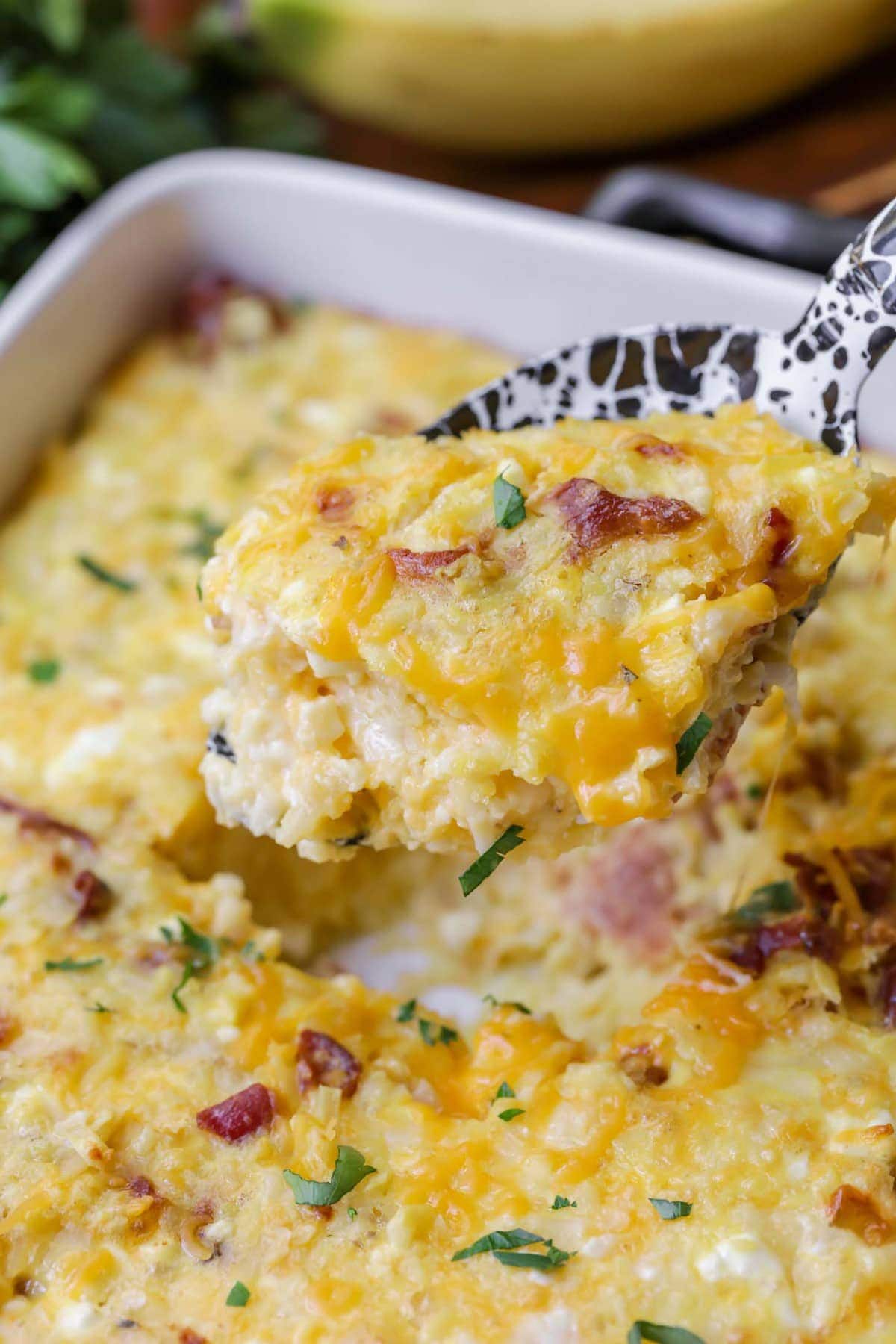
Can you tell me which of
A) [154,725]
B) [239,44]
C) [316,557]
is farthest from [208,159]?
[316,557]

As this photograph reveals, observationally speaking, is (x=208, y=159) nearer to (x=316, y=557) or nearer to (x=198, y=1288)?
(x=316, y=557)

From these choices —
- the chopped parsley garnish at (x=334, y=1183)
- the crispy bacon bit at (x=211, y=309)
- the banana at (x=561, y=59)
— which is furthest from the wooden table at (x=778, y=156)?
the chopped parsley garnish at (x=334, y=1183)

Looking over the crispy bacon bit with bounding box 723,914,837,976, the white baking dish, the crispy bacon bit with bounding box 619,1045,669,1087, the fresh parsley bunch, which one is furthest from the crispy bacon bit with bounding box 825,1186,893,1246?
the fresh parsley bunch

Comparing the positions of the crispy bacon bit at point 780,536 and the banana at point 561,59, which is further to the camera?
the banana at point 561,59

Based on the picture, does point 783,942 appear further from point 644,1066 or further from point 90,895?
point 90,895

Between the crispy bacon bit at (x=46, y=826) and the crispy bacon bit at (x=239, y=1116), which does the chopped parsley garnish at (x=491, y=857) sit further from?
the crispy bacon bit at (x=46, y=826)

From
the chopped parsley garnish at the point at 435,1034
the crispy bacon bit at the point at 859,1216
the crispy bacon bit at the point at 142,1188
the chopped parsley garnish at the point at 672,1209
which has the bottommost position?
the chopped parsley garnish at the point at 435,1034
